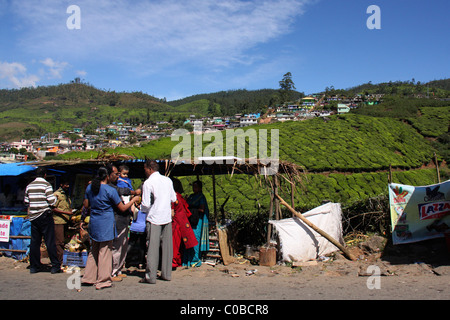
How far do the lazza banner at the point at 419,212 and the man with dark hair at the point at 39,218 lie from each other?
6016mm

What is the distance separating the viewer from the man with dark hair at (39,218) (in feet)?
17.5

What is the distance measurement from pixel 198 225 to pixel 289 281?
192 centimetres

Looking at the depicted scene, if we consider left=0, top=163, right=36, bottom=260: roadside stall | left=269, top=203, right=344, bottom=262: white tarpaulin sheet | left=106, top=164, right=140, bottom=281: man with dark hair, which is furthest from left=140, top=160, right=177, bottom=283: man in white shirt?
left=0, top=163, right=36, bottom=260: roadside stall

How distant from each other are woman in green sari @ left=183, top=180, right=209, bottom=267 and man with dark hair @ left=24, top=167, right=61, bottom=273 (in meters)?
2.18

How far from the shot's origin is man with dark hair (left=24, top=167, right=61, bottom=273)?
534 cm

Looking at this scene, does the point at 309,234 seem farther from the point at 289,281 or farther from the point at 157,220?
the point at 157,220

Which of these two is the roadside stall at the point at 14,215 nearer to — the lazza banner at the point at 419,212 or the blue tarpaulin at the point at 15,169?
the blue tarpaulin at the point at 15,169

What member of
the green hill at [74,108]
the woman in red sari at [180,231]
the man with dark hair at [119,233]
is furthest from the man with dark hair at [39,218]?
the green hill at [74,108]

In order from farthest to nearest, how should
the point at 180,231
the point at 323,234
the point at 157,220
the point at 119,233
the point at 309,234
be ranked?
the point at 309,234, the point at 323,234, the point at 180,231, the point at 119,233, the point at 157,220

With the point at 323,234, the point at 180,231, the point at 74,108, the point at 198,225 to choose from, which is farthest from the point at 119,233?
the point at 74,108

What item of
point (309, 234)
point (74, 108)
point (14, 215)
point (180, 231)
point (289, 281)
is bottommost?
point (289, 281)

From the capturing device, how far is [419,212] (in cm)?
638
